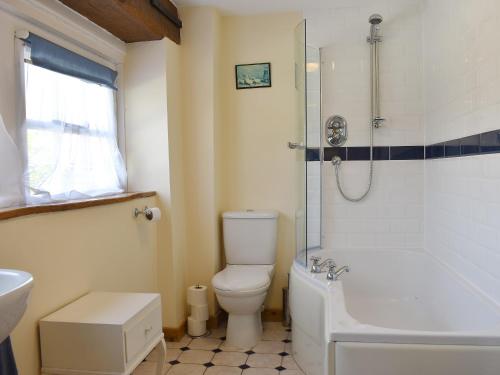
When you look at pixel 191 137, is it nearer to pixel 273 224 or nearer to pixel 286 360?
pixel 273 224

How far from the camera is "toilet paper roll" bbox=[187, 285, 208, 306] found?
274 cm

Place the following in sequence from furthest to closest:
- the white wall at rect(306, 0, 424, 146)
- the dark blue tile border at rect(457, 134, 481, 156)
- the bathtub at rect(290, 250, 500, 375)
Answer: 1. the white wall at rect(306, 0, 424, 146)
2. the dark blue tile border at rect(457, 134, 481, 156)
3. the bathtub at rect(290, 250, 500, 375)

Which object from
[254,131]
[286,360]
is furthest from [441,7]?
[286,360]

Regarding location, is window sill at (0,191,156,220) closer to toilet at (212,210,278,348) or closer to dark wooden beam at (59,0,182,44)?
toilet at (212,210,278,348)

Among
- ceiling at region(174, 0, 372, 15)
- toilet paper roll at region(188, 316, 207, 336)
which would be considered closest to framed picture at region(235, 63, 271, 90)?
ceiling at region(174, 0, 372, 15)

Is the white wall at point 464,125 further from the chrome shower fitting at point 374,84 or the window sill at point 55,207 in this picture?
the window sill at point 55,207

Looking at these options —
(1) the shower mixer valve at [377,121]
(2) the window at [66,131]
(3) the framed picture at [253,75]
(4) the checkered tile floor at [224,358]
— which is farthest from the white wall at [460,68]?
(2) the window at [66,131]

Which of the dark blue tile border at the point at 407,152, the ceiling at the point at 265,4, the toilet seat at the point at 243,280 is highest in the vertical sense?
the ceiling at the point at 265,4

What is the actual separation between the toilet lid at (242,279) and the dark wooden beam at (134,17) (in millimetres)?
1667

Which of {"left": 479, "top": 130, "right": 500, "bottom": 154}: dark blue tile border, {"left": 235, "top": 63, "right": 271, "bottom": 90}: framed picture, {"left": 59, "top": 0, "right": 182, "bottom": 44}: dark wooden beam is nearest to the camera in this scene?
{"left": 479, "top": 130, "right": 500, "bottom": 154}: dark blue tile border

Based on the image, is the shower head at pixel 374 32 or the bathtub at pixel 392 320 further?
the shower head at pixel 374 32

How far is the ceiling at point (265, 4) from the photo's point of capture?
9.13 ft

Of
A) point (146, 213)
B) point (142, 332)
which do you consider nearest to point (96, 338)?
point (142, 332)

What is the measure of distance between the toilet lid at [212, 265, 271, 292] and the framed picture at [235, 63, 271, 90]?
4.58 ft
